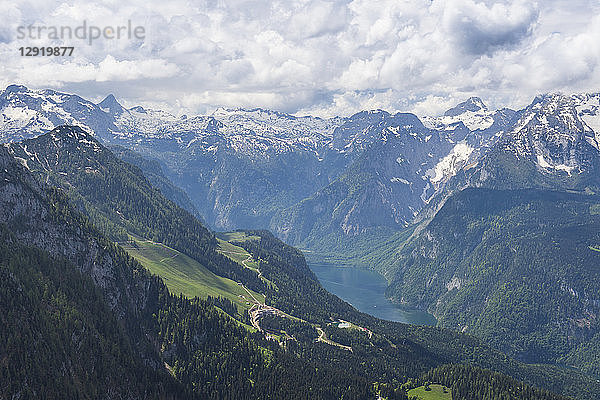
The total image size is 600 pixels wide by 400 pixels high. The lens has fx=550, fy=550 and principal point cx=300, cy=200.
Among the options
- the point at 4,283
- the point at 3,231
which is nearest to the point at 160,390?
the point at 4,283

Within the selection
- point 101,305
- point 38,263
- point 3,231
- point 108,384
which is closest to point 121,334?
point 101,305

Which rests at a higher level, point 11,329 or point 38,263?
point 38,263

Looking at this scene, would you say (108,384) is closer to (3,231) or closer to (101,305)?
(101,305)

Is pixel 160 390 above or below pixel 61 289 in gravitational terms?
below

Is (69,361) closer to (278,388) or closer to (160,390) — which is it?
(160,390)

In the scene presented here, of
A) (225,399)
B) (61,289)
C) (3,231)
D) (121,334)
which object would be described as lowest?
(225,399)

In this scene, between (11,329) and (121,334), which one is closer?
(11,329)

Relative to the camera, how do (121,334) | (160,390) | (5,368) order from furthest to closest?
1. (121,334)
2. (160,390)
3. (5,368)

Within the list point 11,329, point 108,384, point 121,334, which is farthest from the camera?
point 121,334

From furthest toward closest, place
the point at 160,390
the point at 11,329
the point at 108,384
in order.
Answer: the point at 160,390, the point at 108,384, the point at 11,329
